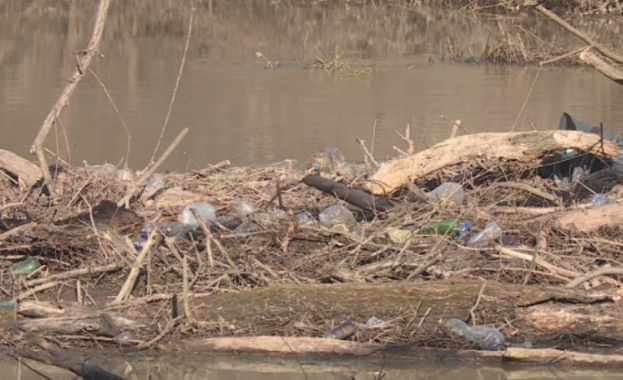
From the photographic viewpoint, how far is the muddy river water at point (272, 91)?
9.16 meters

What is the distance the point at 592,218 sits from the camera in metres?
6.02

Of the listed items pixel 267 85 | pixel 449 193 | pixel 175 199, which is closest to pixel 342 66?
pixel 267 85

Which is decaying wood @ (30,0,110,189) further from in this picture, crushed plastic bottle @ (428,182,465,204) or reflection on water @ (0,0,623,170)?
crushed plastic bottle @ (428,182,465,204)

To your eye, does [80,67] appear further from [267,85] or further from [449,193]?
[267,85]

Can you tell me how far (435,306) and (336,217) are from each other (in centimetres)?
140

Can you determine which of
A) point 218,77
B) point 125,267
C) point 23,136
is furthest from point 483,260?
point 218,77

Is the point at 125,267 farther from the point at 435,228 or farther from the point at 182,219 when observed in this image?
the point at 435,228

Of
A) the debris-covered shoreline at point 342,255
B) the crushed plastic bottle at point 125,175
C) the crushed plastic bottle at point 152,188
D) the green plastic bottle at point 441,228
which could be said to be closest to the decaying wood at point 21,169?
the debris-covered shoreline at point 342,255

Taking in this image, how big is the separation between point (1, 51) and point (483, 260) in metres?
12.7

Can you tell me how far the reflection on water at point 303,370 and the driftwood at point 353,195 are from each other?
1744 mm

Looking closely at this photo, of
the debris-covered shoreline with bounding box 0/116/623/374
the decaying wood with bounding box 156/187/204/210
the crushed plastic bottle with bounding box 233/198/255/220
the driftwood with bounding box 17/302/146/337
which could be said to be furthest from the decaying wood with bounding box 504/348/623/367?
the decaying wood with bounding box 156/187/204/210

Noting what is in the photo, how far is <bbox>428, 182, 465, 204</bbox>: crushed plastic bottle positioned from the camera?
6.52 meters

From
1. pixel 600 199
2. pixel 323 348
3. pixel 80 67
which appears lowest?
pixel 323 348

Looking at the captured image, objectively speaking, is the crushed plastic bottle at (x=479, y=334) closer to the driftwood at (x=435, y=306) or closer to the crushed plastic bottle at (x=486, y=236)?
the driftwood at (x=435, y=306)
